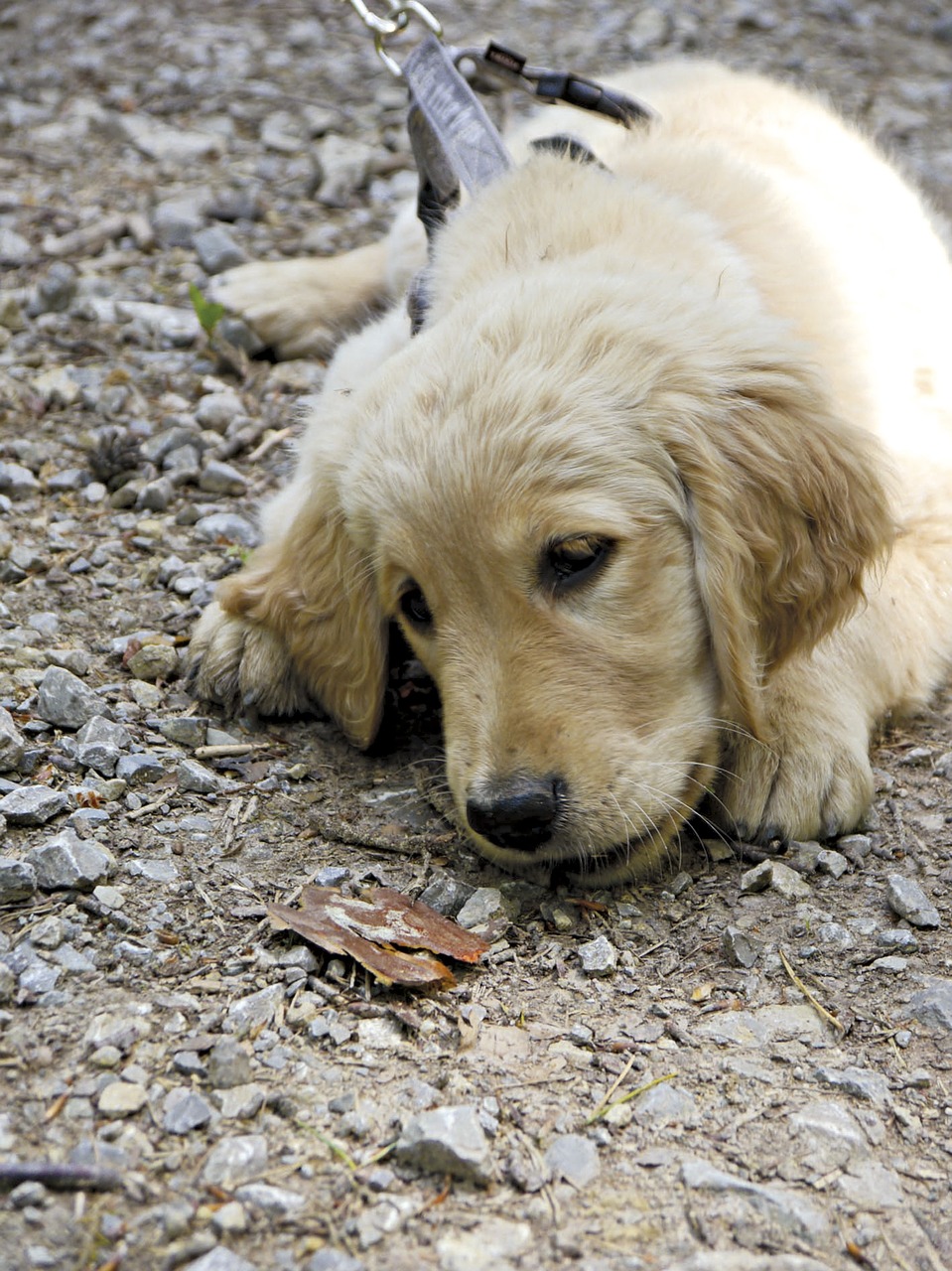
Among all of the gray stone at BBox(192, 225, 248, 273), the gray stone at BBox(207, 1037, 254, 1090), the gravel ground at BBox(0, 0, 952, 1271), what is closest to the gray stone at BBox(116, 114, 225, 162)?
the gray stone at BBox(192, 225, 248, 273)

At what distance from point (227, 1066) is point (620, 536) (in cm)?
137

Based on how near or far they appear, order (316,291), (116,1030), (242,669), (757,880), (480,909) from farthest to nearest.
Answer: (316,291)
(242,669)
(757,880)
(480,909)
(116,1030)

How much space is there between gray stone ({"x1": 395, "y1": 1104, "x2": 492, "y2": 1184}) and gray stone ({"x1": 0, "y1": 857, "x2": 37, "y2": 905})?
94 centimetres

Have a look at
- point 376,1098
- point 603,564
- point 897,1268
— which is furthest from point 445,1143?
point 603,564

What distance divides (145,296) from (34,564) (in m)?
2.09

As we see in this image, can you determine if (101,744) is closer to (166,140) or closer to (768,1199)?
(768,1199)

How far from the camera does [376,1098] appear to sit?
7.24 ft

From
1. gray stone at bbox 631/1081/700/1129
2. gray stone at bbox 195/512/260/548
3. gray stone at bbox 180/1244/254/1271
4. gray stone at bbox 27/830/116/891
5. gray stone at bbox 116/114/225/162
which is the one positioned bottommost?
gray stone at bbox 195/512/260/548

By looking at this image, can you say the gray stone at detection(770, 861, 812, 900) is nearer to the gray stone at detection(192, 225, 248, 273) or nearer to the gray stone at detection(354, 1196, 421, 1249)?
the gray stone at detection(354, 1196, 421, 1249)

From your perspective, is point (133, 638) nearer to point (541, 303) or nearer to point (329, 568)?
point (329, 568)

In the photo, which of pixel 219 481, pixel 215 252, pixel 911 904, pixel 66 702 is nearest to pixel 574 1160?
pixel 911 904

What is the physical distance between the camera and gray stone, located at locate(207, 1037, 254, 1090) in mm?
2178

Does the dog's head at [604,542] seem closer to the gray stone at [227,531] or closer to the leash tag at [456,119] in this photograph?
the leash tag at [456,119]

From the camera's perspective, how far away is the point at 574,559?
2893mm
